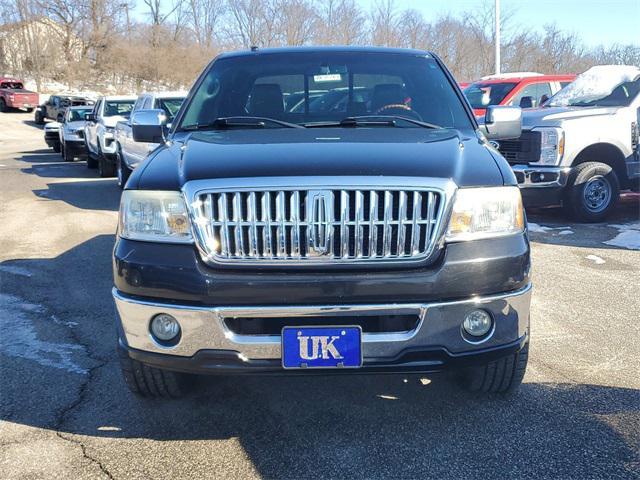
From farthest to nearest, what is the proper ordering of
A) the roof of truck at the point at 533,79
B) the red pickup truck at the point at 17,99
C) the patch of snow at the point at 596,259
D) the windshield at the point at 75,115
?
1. the red pickup truck at the point at 17,99
2. the windshield at the point at 75,115
3. the roof of truck at the point at 533,79
4. the patch of snow at the point at 596,259

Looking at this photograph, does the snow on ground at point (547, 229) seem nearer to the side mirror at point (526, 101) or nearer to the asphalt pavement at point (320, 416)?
the asphalt pavement at point (320, 416)

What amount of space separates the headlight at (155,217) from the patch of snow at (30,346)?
136cm

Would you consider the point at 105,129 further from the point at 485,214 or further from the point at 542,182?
the point at 485,214

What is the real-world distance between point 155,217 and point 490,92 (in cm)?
1090

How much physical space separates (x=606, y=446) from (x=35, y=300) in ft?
14.3

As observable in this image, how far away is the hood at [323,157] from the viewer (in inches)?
117

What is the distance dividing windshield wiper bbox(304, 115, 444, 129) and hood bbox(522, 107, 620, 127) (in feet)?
16.6

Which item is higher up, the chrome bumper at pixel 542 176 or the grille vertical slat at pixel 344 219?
the grille vertical slat at pixel 344 219

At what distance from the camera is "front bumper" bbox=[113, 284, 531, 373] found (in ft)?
9.23

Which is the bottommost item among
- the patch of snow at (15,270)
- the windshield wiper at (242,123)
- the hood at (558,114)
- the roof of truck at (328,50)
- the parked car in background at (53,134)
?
the patch of snow at (15,270)

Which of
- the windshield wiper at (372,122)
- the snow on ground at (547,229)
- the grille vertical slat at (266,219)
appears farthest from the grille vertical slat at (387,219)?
the snow on ground at (547,229)

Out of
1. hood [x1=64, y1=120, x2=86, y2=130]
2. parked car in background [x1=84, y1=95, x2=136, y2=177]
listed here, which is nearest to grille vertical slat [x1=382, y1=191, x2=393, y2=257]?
parked car in background [x1=84, y1=95, x2=136, y2=177]

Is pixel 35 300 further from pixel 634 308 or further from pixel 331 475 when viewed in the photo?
pixel 634 308

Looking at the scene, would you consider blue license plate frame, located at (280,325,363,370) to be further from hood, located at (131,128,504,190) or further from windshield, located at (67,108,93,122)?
windshield, located at (67,108,93,122)
